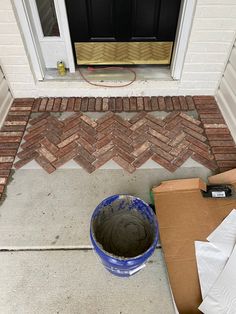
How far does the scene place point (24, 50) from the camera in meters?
2.09

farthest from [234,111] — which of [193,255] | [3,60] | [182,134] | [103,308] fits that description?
[3,60]

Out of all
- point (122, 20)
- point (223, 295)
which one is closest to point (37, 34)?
point (122, 20)

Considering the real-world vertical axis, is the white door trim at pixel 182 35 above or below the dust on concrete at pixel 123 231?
above

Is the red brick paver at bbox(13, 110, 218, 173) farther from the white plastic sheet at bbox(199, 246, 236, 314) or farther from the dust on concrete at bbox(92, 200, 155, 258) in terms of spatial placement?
the white plastic sheet at bbox(199, 246, 236, 314)

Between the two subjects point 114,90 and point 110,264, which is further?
point 114,90

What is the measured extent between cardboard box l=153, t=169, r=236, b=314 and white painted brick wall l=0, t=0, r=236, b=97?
39.8 inches

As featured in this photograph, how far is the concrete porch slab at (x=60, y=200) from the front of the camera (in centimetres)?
153

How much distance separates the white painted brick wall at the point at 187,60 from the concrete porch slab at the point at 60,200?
2.81 ft

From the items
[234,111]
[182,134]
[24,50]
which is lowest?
[182,134]

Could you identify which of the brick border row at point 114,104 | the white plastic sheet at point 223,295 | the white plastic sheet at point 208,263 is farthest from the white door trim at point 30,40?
the white plastic sheet at point 223,295

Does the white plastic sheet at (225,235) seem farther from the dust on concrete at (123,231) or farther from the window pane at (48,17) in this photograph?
the window pane at (48,17)

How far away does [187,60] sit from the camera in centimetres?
219

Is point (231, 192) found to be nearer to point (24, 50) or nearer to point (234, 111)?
point (234, 111)

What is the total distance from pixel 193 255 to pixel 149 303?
0.33 meters
